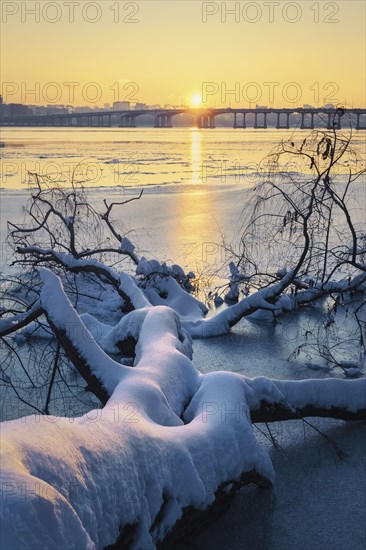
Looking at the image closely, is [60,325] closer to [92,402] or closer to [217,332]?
[92,402]

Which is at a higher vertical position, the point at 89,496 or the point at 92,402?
the point at 89,496

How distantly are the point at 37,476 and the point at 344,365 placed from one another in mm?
5475

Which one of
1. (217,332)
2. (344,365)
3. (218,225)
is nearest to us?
(344,365)

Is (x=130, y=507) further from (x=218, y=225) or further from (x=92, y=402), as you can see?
(x=218, y=225)

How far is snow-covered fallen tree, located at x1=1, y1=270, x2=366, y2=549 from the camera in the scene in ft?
8.25

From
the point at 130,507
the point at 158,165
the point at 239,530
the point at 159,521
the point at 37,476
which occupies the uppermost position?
the point at 158,165

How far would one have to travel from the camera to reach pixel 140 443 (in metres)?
3.56

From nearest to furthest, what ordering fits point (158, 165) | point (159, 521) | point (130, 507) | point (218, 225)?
1. point (130, 507)
2. point (159, 521)
3. point (218, 225)
4. point (158, 165)

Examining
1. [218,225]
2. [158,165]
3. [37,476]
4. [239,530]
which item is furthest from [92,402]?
[158,165]

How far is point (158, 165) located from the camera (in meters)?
33.4

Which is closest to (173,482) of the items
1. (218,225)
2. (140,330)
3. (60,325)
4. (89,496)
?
(89,496)

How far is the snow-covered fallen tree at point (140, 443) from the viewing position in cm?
251

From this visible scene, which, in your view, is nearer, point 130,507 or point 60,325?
point 130,507

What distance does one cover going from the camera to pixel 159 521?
3.63 m
